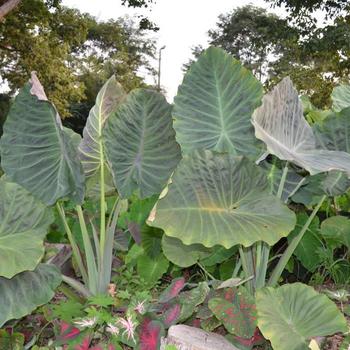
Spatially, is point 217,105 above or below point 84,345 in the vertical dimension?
above

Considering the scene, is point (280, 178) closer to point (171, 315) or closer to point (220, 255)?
point (220, 255)

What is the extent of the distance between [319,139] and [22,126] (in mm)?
1136

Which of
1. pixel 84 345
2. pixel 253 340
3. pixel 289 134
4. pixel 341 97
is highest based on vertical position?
pixel 341 97

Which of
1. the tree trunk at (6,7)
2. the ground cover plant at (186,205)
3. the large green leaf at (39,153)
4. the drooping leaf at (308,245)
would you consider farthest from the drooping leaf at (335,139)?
the tree trunk at (6,7)

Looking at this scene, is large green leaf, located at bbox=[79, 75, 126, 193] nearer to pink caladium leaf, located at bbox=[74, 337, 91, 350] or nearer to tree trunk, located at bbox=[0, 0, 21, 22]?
pink caladium leaf, located at bbox=[74, 337, 91, 350]

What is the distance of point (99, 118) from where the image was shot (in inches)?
88.3

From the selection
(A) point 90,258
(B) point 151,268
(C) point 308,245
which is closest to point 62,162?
(A) point 90,258

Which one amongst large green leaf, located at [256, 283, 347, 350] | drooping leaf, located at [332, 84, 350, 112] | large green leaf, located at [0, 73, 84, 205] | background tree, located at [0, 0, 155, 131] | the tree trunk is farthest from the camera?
background tree, located at [0, 0, 155, 131]

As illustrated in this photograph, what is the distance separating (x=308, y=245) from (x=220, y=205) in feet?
2.53

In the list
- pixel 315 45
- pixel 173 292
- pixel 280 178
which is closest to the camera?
pixel 173 292

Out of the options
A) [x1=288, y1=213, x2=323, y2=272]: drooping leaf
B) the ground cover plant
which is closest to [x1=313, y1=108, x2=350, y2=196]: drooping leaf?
the ground cover plant

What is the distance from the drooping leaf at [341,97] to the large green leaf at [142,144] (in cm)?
92

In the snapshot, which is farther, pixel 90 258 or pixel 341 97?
pixel 341 97

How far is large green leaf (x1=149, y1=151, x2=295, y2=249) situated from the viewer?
169cm
